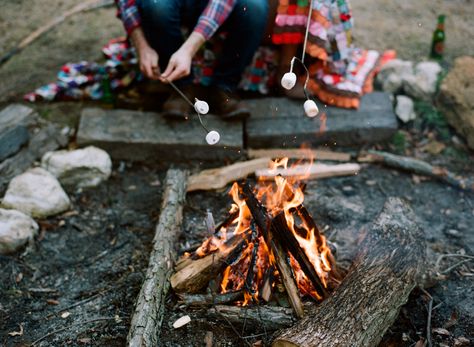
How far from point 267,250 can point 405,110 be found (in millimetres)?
2305

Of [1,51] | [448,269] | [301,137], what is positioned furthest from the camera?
Result: [1,51]

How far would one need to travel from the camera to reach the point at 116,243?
3.29 metres

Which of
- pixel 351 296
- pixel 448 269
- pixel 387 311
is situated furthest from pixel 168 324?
pixel 448 269

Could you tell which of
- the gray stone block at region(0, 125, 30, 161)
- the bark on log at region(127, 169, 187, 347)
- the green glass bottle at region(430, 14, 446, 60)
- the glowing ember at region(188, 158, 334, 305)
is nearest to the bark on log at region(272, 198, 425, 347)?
the glowing ember at region(188, 158, 334, 305)

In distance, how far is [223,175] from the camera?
366 cm

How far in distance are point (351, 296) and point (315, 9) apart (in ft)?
7.48

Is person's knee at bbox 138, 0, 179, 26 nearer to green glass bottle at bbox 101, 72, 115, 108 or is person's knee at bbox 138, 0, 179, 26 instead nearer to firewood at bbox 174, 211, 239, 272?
green glass bottle at bbox 101, 72, 115, 108

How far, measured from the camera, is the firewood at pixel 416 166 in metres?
3.75

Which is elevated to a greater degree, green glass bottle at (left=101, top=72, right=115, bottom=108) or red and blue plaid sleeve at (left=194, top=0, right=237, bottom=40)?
red and blue plaid sleeve at (left=194, top=0, right=237, bottom=40)

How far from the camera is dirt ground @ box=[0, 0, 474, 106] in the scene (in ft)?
15.9

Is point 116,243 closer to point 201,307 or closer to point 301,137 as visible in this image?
point 201,307

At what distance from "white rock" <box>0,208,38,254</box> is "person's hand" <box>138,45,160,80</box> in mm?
1275

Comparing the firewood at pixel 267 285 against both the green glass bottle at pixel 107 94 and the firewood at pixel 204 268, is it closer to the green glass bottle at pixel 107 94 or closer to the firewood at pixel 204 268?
the firewood at pixel 204 268

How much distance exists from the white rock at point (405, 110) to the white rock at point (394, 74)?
7.8 inches
